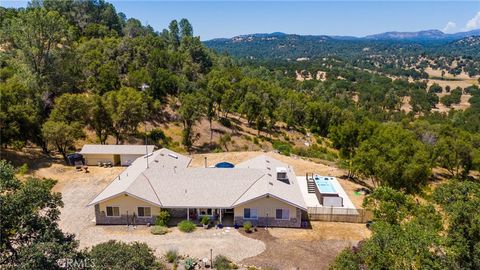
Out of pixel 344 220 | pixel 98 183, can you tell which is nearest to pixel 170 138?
pixel 98 183

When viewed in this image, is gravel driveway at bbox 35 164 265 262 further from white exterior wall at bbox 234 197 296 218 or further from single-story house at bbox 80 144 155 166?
single-story house at bbox 80 144 155 166

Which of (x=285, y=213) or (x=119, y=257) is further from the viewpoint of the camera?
(x=285, y=213)

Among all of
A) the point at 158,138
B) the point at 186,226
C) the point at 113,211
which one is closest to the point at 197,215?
the point at 186,226

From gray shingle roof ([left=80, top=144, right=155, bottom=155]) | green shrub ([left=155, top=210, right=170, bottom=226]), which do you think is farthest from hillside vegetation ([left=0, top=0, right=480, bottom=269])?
green shrub ([left=155, top=210, right=170, bottom=226])

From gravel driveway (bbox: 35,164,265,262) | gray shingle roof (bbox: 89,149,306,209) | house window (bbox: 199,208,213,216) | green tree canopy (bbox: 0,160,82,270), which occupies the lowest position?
gravel driveway (bbox: 35,164,265,262)

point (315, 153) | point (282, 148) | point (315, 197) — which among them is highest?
point (315, 197)

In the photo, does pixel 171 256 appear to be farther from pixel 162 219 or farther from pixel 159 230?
pixel 162 219

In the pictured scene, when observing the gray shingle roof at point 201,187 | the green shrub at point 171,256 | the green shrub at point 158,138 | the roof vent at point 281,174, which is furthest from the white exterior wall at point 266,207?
the green shrub at point 158,138
